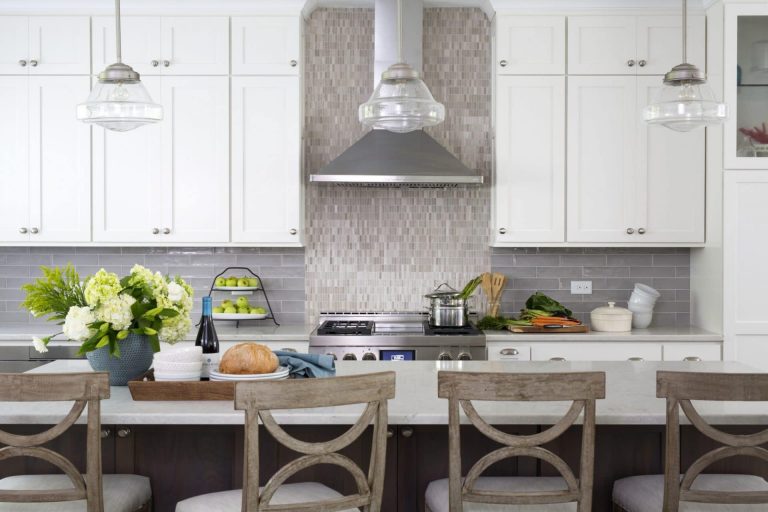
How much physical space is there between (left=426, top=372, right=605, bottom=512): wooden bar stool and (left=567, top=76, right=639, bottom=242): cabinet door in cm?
264

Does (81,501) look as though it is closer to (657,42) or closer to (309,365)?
(309,365)

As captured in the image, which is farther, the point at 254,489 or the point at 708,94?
the point at 708,94

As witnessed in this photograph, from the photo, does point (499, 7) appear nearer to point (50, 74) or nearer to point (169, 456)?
point (50, 74)

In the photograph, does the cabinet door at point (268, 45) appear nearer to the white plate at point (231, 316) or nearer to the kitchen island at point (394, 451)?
the white plate at point (231, 316)

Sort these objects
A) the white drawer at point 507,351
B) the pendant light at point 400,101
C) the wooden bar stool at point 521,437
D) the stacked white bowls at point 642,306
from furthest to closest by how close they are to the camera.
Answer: the stacked white bowls at point 642,306, the white drawer at point 507,351, the pendant light at point 400,101, the wooden bar stool at point 521,437

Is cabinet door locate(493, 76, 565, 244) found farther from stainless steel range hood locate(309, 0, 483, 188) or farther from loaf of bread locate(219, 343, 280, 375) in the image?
loaf of bread locate(219, 343, 280, 375)

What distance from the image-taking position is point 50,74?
14.6ft

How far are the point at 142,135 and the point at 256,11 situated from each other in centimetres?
97

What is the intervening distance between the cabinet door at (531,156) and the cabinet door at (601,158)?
75 millimetres

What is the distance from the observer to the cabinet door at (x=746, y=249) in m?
4.31

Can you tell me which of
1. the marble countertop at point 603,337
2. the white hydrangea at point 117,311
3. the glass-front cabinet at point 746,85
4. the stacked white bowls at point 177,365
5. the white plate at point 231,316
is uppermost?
the glass-front cabinet at point 746,85

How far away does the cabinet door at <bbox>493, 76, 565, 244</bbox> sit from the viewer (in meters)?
4.51

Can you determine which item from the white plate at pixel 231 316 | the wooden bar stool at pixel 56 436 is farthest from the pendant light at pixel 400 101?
the white plate at pixel 231 316

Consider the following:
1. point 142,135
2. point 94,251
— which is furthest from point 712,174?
point 94,251
